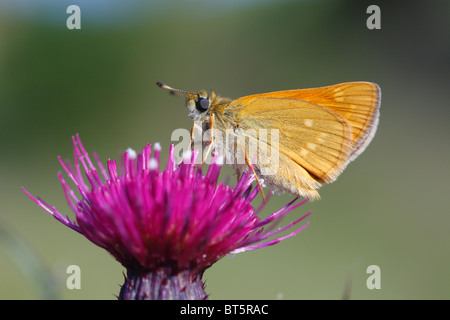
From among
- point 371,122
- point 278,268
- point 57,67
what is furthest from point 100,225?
point 57,67

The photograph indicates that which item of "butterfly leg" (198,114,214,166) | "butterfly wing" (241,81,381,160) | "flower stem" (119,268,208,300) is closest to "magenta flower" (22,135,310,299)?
"flower stem" (119,268,208,300)

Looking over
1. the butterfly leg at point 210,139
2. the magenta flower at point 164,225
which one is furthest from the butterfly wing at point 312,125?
the magenta flower at point 164,225


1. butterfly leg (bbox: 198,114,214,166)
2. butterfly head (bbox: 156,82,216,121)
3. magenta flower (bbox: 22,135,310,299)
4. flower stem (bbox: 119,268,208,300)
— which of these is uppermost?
butterfly head (bbox: 156,82,216,121)

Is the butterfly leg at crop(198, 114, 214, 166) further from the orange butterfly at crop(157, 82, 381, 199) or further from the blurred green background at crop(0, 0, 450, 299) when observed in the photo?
the blurred green background at crop(0, 0, 450, 299)

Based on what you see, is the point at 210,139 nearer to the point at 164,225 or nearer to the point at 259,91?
the point at 164,225

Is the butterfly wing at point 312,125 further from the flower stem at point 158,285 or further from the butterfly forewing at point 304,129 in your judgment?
the flower stem at point 158,285
